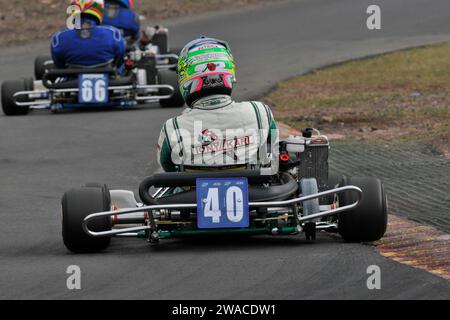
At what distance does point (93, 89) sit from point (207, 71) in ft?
26.7

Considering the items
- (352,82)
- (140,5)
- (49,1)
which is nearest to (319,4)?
(140,5)

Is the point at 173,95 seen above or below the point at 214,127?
above

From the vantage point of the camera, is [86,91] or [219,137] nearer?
[219,137]

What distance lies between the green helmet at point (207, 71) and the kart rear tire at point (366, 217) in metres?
1.09

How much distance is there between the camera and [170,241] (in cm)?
864

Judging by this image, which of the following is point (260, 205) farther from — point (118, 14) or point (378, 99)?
point (118, 14)

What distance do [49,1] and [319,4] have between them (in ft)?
18.9

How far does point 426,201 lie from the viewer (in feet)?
32.0

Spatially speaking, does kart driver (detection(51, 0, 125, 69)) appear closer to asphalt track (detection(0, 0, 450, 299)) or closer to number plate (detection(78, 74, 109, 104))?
number plate (detection(78, 74, 109, 104))

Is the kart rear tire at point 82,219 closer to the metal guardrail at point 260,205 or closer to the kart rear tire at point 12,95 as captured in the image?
the metal guardrail at point 260,205

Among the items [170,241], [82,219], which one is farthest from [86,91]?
[82,219]

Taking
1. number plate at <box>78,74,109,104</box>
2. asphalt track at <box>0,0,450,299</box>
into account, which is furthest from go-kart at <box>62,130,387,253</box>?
number plate at <box>78,74,109,104</box>

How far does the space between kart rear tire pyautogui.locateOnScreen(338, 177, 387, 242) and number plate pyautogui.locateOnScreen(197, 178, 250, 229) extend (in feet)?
2.00
